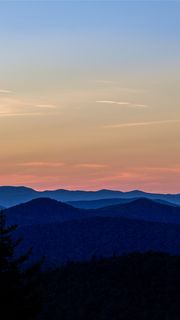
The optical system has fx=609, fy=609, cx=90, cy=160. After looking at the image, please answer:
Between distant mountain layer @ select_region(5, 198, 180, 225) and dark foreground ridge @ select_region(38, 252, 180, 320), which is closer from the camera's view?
dark foreground ridge @ select_region(38, 252, 180, 320)

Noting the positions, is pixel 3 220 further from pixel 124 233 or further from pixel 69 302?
pixel 124 233

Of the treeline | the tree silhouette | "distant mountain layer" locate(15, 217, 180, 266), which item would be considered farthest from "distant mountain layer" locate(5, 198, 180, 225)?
the tree silhouette

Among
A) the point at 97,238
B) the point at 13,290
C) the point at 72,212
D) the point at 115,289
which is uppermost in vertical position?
the point at 72,212

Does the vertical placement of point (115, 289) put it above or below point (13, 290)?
below

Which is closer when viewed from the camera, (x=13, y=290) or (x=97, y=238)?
→ (x=13, y=290)

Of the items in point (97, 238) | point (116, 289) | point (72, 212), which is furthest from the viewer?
point (72, 212)

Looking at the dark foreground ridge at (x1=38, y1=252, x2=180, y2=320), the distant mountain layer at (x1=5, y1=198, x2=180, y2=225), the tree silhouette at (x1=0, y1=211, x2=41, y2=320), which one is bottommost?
the dark foreground ridge at (x1=38, y1=252, x2=180, y2=320)

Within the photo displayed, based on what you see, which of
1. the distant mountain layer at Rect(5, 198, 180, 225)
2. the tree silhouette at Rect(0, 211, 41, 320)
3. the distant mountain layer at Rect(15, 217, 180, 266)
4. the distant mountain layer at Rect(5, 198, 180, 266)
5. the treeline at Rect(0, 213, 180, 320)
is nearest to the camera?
the tree silhouette at Rect(0, 211, 41, 320)

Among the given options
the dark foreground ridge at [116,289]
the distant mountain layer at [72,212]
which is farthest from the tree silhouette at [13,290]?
the distant mountain layer at [72,212]

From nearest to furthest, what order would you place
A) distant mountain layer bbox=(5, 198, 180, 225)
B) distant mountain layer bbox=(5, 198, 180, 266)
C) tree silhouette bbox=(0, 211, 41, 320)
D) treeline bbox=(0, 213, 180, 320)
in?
tree silhouette bbox=(0, 211, 41, 320), treeline bbox=(0, 213, 180, 320), distant mountain layer bbox=(5, 198, 180, 266), distant mountain layer bbox=(5, 198, 180, 225)

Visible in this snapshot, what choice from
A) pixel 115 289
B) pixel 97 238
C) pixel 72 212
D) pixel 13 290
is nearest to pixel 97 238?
pixel 97 238

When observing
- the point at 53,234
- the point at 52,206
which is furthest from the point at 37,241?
the point at 52,206

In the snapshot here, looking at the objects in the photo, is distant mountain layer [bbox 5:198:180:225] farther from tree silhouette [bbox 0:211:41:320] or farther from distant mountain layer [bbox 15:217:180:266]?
tree silhouette [bbox 0:211:41:320]

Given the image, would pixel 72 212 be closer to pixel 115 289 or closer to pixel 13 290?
pixel 115 289
